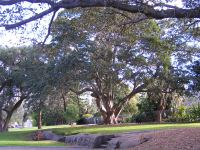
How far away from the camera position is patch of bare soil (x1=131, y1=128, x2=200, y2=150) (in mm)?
13695

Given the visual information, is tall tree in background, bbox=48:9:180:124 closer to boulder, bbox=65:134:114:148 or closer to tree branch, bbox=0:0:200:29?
boulder, bbox=65:134:114:148

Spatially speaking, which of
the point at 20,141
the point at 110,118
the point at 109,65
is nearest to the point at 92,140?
the point at 20,141

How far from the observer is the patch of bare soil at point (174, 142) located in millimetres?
13695

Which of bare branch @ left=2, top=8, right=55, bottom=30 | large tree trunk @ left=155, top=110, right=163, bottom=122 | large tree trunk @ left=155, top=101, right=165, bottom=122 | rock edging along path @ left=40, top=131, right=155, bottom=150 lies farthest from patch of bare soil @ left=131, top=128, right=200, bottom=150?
large tree trunk @ left=155, top=101, right=165, bottom=122

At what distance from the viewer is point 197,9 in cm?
1066

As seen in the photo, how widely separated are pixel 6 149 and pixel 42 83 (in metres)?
12.4

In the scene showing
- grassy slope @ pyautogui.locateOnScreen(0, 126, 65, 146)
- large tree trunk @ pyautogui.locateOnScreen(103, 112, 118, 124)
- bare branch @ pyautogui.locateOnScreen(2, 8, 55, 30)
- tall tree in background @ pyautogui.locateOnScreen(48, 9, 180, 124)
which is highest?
tall tree in background @ pyautogui.locateOnScreen(48, 9, 180, 124)

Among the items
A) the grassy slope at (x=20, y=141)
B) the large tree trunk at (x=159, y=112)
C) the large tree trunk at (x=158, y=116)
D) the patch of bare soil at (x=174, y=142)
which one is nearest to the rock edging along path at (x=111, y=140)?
the patch of bare soil at (x=174, y=142)

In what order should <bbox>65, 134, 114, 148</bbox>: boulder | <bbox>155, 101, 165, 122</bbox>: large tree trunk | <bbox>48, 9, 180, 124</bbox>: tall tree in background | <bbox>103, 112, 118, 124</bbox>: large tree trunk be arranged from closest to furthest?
<bbox>65, 134, 114, 148</bbox>: boulder
<bbox>48, 9, 180, 124</bbox>: tall tree in background
<bbox>103, 112, 118, 124</bbox>: large tree trunk
<bbox>155, 101, 165, 122</bbox>: large tree trunk

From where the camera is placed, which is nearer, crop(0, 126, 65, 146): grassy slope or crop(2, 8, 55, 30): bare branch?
crop(2, 8, 55, 30): bare branch

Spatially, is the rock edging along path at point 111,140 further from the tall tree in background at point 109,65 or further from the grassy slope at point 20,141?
the tall tree in background at point 109,65

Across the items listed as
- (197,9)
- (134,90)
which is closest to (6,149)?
(197,9)

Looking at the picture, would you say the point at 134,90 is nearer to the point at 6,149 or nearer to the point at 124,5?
the point at 6,149

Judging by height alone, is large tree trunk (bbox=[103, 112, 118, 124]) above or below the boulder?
above
